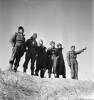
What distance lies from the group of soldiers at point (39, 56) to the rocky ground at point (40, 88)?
0.96 metres

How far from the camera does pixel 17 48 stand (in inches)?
343

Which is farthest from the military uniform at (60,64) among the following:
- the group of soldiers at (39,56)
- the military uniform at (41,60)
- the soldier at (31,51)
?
the soldier at (31,51)

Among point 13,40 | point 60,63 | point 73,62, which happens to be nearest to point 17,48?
point 13,40

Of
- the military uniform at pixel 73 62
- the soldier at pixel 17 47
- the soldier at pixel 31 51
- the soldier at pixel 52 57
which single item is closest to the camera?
the soldier at pixel 17 47

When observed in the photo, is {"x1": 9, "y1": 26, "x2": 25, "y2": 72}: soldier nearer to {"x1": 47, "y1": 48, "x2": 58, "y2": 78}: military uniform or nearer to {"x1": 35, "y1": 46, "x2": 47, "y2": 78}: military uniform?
{"x1": 35, "y1": 46, "x2": 47, "y2": 78}: military uniform

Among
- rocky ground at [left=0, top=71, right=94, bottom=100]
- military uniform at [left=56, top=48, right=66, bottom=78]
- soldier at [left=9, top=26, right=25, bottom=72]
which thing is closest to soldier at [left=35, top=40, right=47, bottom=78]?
military uniform at [left=56, top=48, right=66, bottom=78]

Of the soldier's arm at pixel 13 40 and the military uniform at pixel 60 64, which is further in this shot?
the military uniform at pixel 60 64

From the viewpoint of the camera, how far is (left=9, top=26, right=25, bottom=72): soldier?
340 inches

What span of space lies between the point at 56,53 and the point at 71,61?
803 mm

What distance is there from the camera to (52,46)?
9.77 m

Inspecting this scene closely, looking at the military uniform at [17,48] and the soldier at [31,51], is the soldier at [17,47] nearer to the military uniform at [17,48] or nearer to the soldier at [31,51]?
the military uniform at [17,48]

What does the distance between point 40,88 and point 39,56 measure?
2528 mm

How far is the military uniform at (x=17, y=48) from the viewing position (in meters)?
8.64

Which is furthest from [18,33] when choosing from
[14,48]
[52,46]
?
[52,46]
